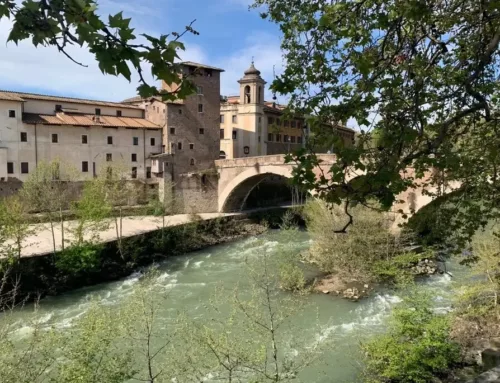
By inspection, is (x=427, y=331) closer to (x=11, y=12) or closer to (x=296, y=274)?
(x=296, y=274)

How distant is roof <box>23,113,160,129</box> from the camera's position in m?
26.7

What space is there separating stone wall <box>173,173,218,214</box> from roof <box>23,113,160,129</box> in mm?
4377

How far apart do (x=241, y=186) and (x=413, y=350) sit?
2219cm

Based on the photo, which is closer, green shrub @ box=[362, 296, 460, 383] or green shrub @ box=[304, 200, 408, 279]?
green shrub @ box=[362, 296, 460, 383]

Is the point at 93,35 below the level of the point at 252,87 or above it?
below

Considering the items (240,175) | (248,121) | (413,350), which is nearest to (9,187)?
(240,175)

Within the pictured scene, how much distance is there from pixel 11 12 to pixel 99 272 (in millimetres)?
17853

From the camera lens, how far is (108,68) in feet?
6.68

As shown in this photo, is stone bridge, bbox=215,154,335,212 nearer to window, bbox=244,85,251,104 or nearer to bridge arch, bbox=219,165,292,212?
bridge arch, bbox=219,165,292,212

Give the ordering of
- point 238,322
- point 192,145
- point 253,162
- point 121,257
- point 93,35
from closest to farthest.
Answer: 1. point 93,35
2. point 238,322
3. point 121,257
4. point 253,162
5. point 192,145

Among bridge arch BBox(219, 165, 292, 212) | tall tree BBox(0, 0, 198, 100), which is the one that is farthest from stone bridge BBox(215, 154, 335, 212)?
tall tree BBox(0, 0, 198, 100)

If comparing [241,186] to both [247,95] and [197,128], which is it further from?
[247,95]

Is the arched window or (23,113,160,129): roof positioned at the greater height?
the arched window

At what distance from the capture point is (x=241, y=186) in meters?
30.6
